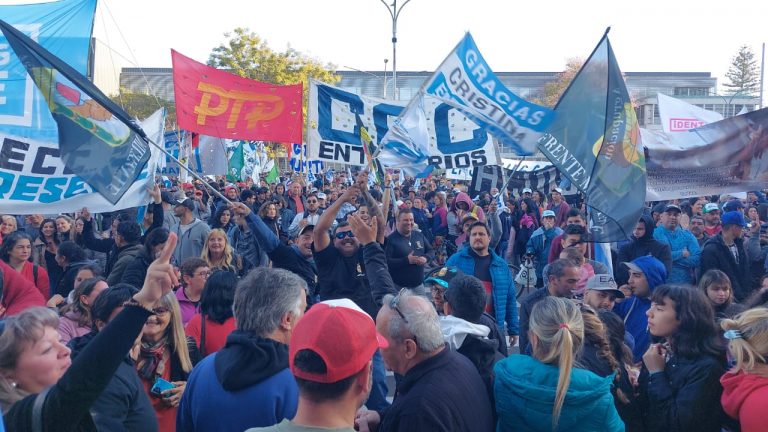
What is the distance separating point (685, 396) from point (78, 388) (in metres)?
2.68

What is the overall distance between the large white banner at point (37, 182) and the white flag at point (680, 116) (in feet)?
33.6

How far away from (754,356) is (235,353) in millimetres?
2271

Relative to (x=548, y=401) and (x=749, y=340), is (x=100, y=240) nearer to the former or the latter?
(x=548, y=401)

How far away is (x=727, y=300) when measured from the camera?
5.13m

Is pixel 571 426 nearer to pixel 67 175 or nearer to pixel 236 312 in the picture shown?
pixel 236 312

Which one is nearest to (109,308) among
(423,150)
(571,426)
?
(571,426)

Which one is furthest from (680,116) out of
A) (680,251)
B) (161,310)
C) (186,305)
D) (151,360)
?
(151,360)

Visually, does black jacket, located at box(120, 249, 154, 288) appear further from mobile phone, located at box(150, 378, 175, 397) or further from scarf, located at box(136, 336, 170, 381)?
mobile phone, located at box(150, 378, 175, 397)

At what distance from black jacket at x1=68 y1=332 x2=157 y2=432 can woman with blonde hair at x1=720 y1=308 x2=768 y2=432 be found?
259 centimetres

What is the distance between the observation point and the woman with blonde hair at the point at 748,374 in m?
2.85

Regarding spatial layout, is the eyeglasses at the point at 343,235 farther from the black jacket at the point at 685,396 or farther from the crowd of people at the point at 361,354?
the black jacket at the point at 685,396

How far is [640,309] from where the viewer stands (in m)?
5.17

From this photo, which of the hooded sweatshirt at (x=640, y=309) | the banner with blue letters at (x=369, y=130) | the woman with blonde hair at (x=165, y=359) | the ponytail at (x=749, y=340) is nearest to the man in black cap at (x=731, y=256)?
the hooded sweatshirt at (x=640, y=309)

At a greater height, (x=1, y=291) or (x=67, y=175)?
(x=67, y=175)
